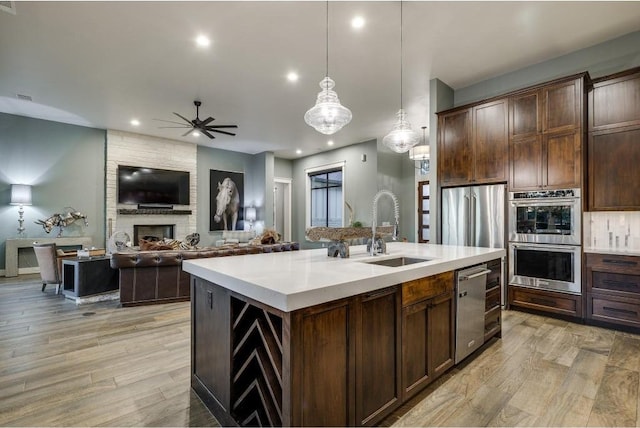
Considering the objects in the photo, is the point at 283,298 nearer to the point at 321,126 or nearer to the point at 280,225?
the point at 321,126

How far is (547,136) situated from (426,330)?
9.91 ft

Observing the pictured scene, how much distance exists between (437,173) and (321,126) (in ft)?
7.59

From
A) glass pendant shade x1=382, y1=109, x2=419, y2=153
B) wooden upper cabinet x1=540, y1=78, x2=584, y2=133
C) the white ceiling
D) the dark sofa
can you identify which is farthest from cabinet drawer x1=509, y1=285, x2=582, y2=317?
the dark sofa

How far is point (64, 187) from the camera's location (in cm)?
655

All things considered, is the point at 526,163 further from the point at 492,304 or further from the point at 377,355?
the point at 377,355

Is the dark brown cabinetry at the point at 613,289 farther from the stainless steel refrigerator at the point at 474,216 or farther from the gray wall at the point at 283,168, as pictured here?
the gray wall at the point at 283,168

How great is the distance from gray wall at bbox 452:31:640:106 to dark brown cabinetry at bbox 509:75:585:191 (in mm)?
532

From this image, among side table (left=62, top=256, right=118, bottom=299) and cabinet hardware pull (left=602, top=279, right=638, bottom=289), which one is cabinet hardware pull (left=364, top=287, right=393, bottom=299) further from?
side table (left=62, top=256, right=118, bottom=299)

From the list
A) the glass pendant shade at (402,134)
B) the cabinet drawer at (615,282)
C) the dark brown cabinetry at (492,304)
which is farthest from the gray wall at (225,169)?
the cabinet drawer at (615,282)

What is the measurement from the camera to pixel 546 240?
3572 mm

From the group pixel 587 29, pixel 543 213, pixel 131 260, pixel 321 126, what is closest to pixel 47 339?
pixel 131 260

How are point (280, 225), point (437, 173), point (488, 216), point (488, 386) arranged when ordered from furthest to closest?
point (280, 225)
point (437, 173)
point (488, 216)
point (488, 386)

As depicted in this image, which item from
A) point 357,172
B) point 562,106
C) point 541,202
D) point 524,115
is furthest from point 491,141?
point 357,172

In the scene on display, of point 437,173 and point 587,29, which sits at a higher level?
point 587,29
